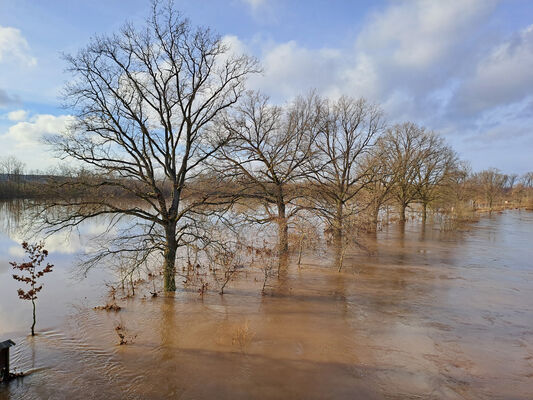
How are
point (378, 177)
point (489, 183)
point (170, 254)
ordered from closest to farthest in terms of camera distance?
point (170, 254), point (378, 177), point (489, 183)

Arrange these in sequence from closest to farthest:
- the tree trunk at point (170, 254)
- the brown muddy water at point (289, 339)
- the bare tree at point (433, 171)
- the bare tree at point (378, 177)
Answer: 1. the brown muddy water at point (289, 339)
2. the tree trunk at point (170, 254)
3. the bare tree at point (378, 177)
4. the bare tree at point (433, 171)

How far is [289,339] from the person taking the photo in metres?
8.67

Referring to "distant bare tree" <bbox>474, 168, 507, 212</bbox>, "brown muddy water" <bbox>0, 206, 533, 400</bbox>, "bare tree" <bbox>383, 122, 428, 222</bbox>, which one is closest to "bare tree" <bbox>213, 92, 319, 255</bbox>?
"brown muddy water" <bbox>0, 206, 533, 400</bbox>

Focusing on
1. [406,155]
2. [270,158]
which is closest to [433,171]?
[406,155]

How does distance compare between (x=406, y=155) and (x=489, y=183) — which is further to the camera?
(x=489, y=183)

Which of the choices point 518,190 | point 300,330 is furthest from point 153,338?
point 518,190

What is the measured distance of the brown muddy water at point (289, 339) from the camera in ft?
21.6

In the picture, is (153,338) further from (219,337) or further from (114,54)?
(114,54)

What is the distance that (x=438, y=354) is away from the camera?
7.89 meters

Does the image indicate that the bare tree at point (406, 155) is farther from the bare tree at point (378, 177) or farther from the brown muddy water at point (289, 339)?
the brown muddy water at point (289, 339)

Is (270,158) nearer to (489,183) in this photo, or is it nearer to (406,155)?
(406,155)

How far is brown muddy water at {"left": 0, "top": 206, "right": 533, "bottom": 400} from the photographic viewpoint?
6.59 meters

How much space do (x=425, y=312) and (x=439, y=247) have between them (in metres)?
14.6

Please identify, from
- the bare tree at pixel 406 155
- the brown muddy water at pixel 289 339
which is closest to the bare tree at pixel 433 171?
the bare tree at pixel 406 155
